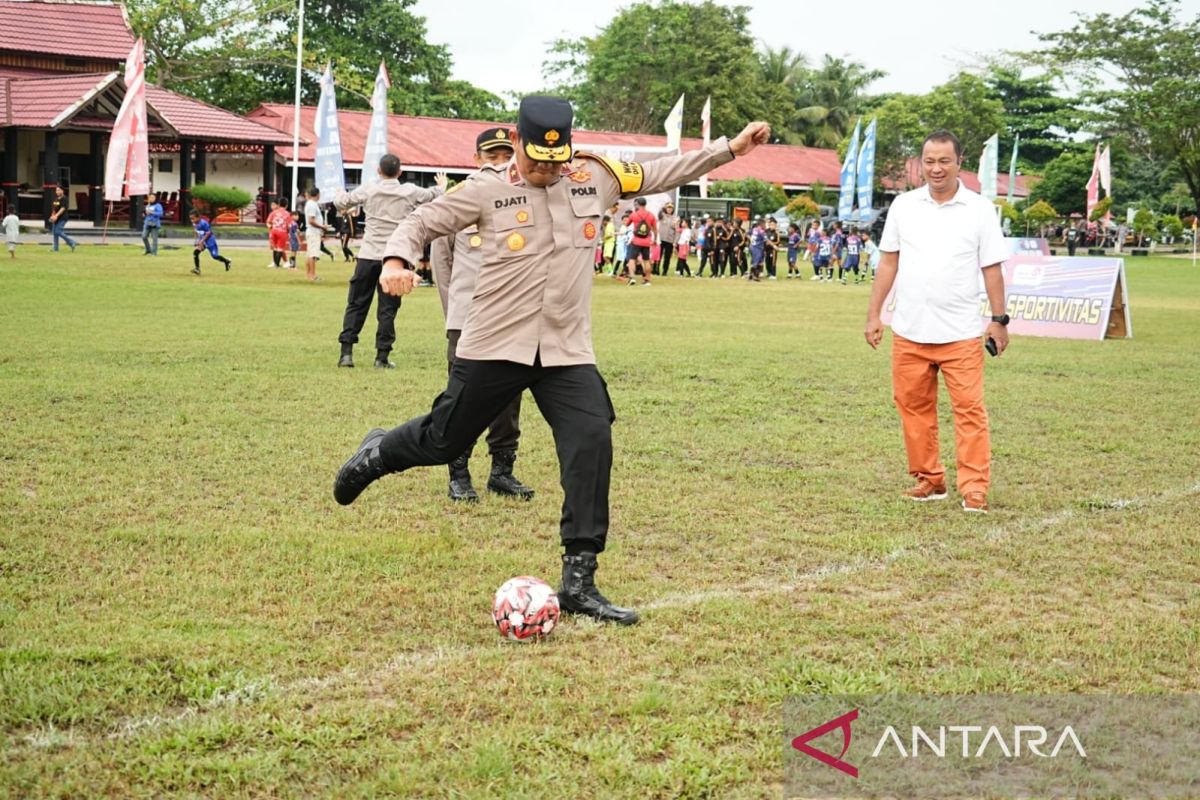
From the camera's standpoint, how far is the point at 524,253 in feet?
17.6

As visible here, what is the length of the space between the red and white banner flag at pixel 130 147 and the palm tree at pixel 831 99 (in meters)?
55.6

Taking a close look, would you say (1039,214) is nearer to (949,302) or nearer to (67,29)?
(67,29)

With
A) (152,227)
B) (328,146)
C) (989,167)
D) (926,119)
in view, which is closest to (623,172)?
(328,146)

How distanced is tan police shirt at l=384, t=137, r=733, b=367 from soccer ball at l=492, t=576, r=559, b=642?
3.11 ft

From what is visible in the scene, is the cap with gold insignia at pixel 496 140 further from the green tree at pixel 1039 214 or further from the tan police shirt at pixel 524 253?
the green tree at pixel 1039 214

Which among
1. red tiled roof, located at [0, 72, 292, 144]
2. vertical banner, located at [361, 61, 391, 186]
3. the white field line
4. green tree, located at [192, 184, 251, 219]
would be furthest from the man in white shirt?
green tree, located at [192, 184, 251, 219]

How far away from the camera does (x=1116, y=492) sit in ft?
26.7

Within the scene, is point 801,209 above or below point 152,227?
above

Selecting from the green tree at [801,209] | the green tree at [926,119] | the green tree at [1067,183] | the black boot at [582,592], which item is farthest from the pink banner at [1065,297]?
the green tree at [1067,183]

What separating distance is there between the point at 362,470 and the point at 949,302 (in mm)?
3581

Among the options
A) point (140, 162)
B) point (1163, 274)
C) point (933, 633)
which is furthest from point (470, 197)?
point (1163, 274)

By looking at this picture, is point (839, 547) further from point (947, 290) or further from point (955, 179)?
point (955, 179)

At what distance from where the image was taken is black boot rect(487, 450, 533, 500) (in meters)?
7.72

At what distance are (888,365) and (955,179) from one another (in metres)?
7.08
